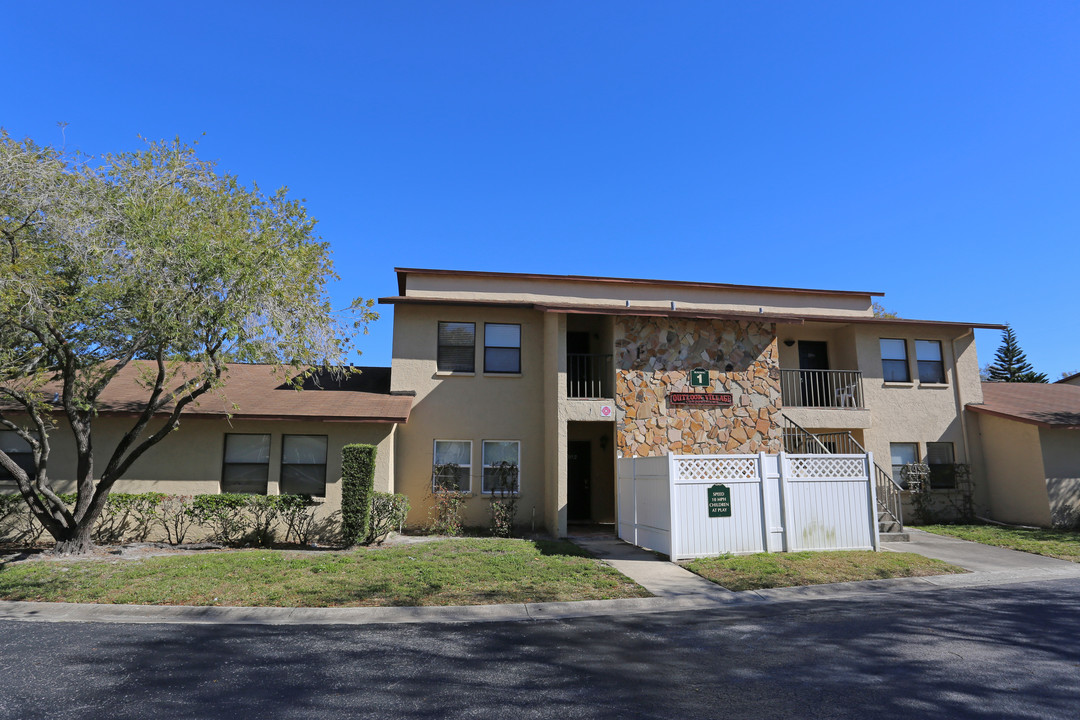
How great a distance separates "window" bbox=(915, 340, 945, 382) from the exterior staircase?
11.5ft

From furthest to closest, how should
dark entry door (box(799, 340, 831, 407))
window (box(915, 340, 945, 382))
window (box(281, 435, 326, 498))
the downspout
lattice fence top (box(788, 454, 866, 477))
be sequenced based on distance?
1. window (box(915, 340, 945, 382))
2. dark entry door (box(799, 340, 831, 407))
3. the downspout
4. window (box(281, 435, 326, 498))
5. lattice fence top (box(788, 454, 866, 477))

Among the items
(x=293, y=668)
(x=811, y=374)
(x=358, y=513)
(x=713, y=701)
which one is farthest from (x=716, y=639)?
(x=811, y=374)

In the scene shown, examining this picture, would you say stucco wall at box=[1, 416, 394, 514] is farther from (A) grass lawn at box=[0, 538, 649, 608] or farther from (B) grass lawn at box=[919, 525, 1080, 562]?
(B) grass lawn at box=[919, 525, 1080, 562]

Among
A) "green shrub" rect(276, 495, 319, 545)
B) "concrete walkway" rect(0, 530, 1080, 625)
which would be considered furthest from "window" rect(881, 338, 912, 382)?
"green shrub" rect(276, 495, 319, 545)

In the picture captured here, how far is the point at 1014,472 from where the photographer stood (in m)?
17.1

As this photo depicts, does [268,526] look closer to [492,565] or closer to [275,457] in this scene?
[275,457]

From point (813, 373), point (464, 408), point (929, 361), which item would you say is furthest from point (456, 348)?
point (929, 361)

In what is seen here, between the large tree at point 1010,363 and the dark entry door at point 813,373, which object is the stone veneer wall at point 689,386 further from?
the large tree at point 1010,363

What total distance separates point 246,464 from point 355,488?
376 centimetres

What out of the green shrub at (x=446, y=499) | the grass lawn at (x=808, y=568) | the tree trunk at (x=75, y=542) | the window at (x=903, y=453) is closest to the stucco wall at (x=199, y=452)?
the green shrub at (x=446, y=499)

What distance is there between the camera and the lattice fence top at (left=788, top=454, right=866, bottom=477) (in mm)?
12445

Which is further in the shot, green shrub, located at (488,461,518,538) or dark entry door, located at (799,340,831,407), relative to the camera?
dark entry door, located at (799,340,831,407)

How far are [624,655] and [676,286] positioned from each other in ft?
49.4

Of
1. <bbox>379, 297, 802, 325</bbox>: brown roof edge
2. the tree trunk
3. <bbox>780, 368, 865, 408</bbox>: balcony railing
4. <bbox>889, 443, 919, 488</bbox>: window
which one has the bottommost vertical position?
the tree trunk
